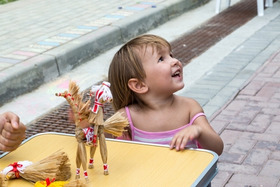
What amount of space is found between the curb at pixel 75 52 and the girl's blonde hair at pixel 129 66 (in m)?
2.82

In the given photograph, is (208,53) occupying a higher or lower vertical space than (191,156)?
lower

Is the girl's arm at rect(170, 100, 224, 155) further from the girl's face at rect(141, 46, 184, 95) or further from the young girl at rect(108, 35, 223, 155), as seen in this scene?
the girl's face at rect(141, 46, 184, 95)

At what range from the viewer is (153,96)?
8.17ft

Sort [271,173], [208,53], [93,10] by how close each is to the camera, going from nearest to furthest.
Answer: [271,173], [208,53], [93,10]

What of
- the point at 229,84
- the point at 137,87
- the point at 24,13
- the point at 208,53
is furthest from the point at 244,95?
the point at 24,13

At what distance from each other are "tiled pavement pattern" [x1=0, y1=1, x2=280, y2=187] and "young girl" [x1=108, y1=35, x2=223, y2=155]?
1.04m

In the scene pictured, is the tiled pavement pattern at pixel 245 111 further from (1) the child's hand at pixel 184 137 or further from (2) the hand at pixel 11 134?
(2) the hand at pixel 11 134

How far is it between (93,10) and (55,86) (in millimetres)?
2852

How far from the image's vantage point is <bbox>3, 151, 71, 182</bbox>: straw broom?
1855 millimetres

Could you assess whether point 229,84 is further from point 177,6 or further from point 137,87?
point 177,6

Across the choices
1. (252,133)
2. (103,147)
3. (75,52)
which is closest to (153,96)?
(103,147)

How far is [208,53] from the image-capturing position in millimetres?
6199

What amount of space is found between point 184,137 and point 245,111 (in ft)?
8.23

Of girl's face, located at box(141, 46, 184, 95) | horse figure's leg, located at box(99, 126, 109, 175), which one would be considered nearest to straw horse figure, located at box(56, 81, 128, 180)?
horse figure's leg, located at box(99, 126, 109, 175)
